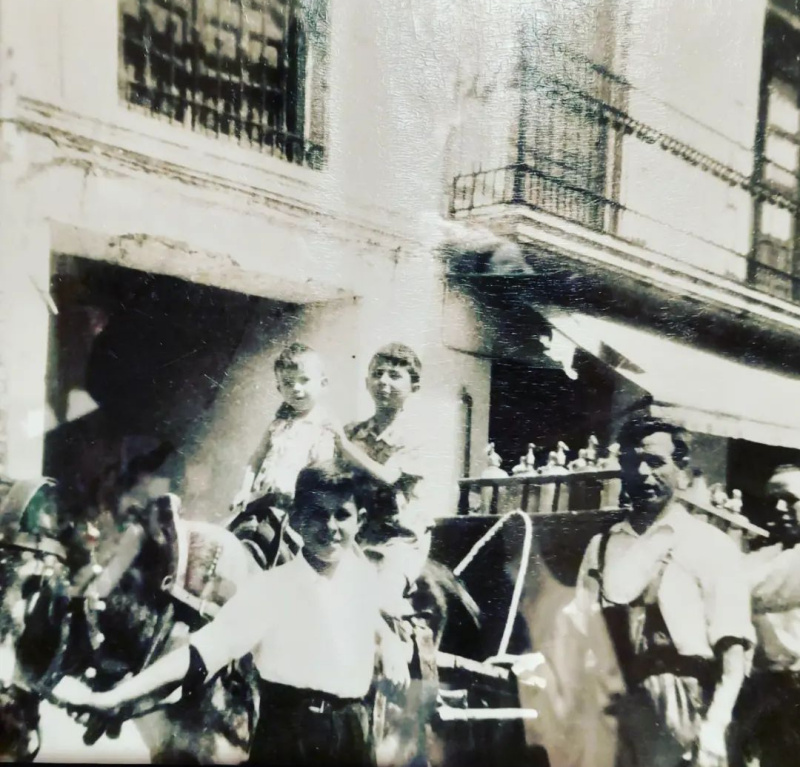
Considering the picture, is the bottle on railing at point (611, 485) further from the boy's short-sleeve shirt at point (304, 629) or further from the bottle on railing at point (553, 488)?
the boy's short-sleeve shirt at point (304, 629)

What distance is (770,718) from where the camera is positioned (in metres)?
1.38

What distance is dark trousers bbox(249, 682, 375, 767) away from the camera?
1346 millimetres

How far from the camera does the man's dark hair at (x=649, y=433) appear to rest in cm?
137

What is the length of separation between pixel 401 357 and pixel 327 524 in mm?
330

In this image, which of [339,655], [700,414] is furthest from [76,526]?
[700,414]

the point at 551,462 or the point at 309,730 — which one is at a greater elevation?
the point at 551,462

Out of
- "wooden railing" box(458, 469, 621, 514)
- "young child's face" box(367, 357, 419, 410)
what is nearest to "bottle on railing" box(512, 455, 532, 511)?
"wooden railing" box(458, 469, 621, 514)

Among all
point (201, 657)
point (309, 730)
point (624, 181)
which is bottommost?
point (309, 730)

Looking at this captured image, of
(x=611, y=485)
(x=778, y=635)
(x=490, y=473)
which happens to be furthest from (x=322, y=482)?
(x=778, y=635)

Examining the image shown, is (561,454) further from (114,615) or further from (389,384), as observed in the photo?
(114,615)

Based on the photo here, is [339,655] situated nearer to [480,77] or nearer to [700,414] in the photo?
[700,414]

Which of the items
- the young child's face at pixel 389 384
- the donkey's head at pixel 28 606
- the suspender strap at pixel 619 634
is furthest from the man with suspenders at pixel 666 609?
the donkey's head at pixel 28 606

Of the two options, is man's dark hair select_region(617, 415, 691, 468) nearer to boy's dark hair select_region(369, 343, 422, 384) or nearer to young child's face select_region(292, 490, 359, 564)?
boy's dark hair select_region(369, 343, 422, 384)

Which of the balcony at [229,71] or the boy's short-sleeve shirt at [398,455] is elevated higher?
the balcony at [229,71]
